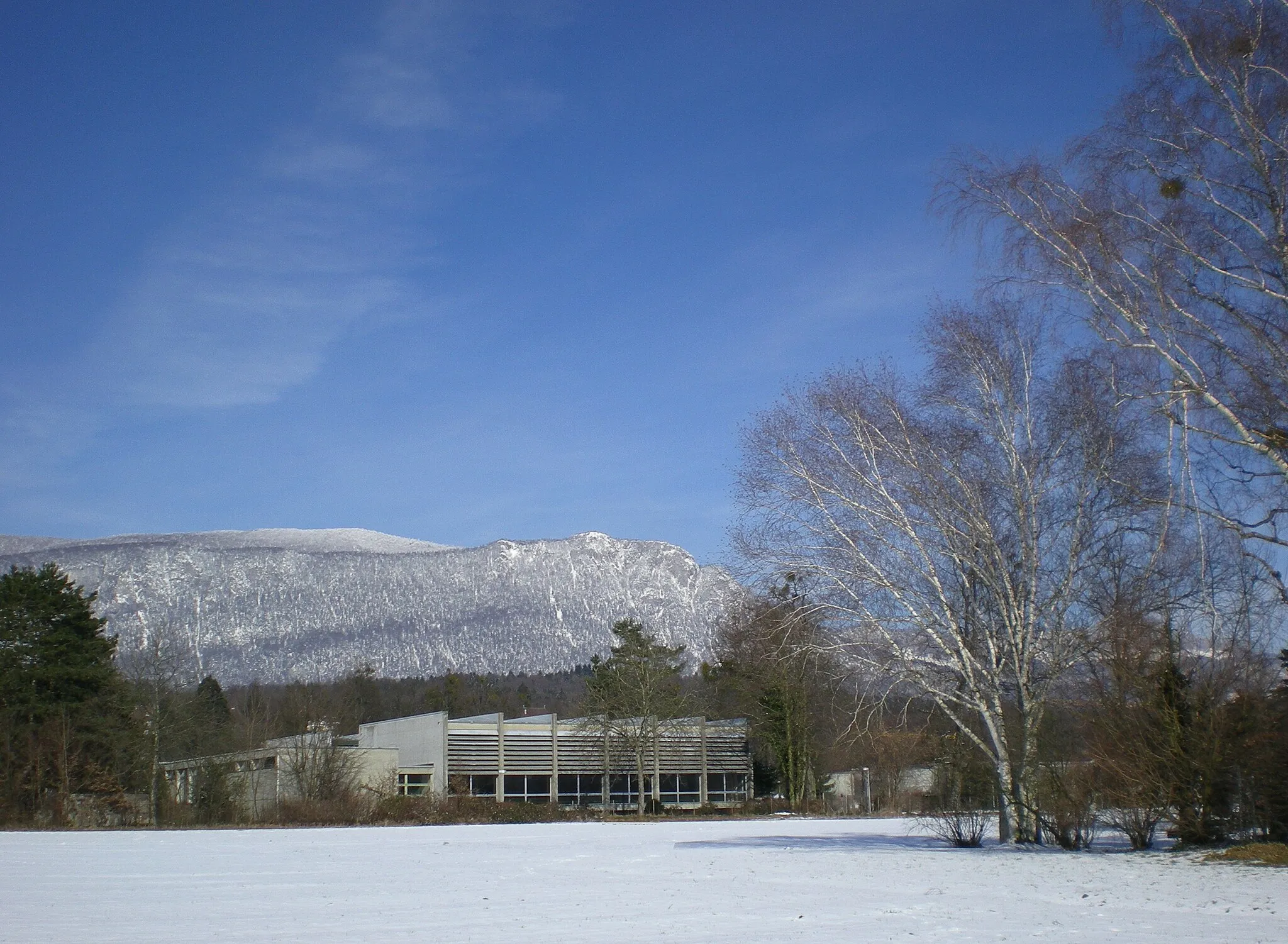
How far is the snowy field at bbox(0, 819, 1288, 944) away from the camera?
868 centimetres

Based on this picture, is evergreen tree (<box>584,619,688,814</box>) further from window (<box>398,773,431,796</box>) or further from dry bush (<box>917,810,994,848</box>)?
dry bush (<box>917,810,994,848</box>)

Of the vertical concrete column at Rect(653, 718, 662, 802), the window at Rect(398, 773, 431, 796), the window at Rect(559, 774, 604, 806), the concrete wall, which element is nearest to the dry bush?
the vertical concrete column at Rect(653, 718, 662, 802)

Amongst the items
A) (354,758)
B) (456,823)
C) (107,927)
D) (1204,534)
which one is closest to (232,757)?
(354,758)

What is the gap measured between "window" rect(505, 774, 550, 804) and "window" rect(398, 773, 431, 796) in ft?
14.2

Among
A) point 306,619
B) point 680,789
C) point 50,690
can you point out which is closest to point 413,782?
point 680,789

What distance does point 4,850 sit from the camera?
67.7 ft

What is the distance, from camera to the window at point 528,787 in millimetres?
58656

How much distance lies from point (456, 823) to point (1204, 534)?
96.3 feet

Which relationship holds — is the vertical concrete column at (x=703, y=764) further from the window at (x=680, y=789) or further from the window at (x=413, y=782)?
the window at (x=413, y=782)

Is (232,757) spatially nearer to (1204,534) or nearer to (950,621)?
(950,621)

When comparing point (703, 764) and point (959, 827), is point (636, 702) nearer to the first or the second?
point (703, 764)

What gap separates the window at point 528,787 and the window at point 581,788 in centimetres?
95

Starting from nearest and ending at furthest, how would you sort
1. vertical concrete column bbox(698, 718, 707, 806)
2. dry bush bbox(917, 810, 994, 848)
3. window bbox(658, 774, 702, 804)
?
dry bush bbox(917, 810, 994, 848), vertical concrete column bbox(698, 718, 707, 806), window bbox(658, 774, 702, 804)

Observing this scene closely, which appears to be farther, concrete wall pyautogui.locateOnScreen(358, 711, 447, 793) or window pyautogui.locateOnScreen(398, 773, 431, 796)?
concrete wall pyautogui.locateOnScreen(358, 711, 447, 793)
